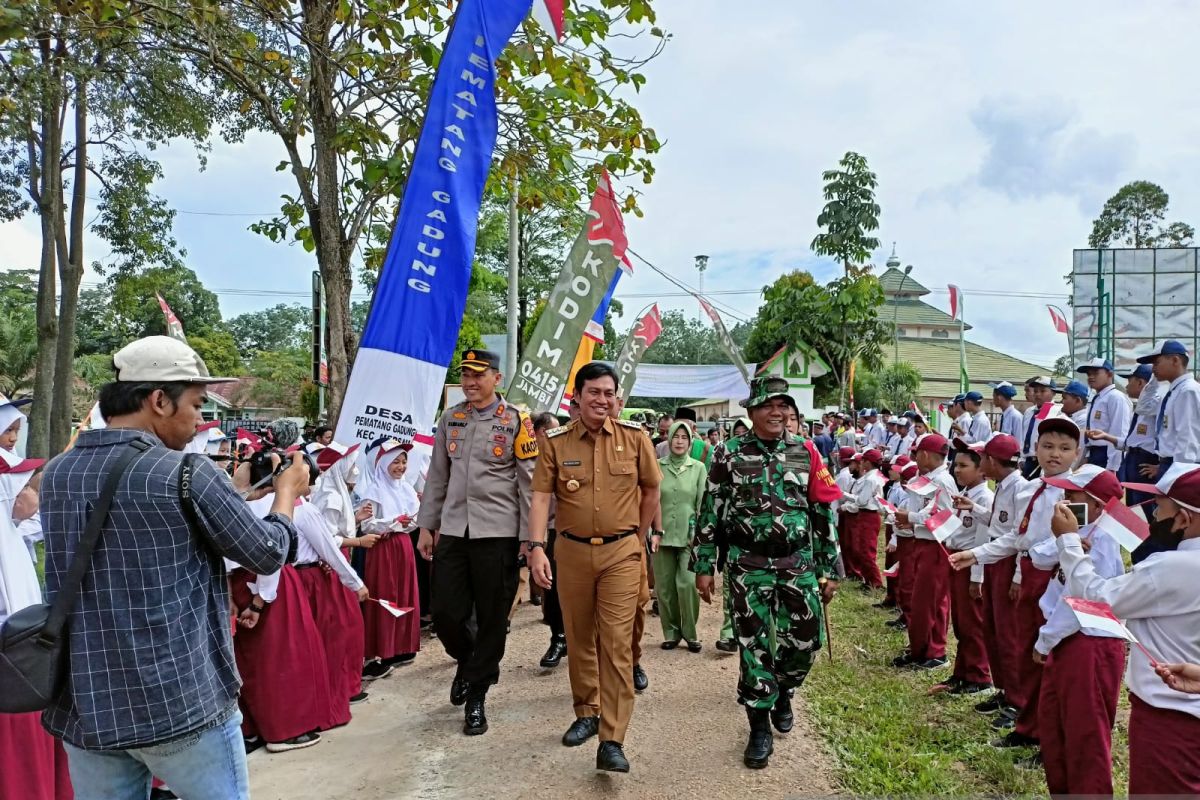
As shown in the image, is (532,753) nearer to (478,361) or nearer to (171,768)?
(478,361)

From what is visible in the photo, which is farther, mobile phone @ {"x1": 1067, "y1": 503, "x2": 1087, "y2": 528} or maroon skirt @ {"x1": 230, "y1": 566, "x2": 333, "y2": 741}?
maroon skirt @ {"x1": 230, "y1": 566, "x2": 333, "y2": 741}

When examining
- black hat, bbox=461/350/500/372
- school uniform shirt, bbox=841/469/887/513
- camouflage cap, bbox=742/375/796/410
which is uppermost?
black hat, bbox=461/350/500/372

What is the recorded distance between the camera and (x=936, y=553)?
5.97 m

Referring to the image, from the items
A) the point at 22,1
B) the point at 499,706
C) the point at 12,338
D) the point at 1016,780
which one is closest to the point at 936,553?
the point at 1016,780

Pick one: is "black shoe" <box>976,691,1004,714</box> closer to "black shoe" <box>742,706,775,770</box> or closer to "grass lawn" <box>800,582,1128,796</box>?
"grass lawn" <box>800,582,1128,796</box>

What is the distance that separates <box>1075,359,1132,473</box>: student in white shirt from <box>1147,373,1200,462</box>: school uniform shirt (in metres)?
1.24

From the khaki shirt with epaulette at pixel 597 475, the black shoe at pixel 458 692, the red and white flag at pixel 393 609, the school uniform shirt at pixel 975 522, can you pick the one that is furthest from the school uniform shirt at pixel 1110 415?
the red and white flag at pixel 393 609

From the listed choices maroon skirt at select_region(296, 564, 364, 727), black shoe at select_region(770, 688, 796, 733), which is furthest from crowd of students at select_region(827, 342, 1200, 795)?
maroon skirt at select_region(296, 564, 364, 727)

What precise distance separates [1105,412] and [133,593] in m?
10.1

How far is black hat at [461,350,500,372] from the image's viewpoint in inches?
197

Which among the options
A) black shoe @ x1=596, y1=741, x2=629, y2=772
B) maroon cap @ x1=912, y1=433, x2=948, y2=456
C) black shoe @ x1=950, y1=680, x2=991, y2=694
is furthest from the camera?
maroon cap @ x1=912, y1=433, x2=948, y2=456

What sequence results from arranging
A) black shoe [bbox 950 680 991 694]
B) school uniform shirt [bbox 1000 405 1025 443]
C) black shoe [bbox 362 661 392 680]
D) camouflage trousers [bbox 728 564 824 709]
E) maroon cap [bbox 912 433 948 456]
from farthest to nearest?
school uniform shirt [bbox 1000 405 1025 443] → maroon cap [bbox 912 433 948 456] → black shoe [bbox 362 661 392 680] → black shoe [bbox 950 680 991 694] → camouflage trousers [bbox 728 564 824 709]

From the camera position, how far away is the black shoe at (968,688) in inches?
215

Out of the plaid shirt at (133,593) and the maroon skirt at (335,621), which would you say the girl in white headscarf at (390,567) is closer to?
the maroon skirt at (335,621)
